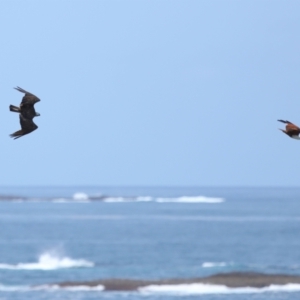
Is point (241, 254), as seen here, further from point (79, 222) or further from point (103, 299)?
point (79, 222)

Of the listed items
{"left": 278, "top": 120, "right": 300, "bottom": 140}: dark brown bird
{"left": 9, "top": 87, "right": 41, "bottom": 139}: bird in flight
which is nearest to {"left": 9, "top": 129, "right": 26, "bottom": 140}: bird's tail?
{"left": 9, "top": 87, "right": 41, "bottom": 139}: bird in flight

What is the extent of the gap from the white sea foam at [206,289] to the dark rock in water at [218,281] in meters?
0.49

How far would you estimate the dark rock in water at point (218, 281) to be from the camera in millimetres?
63219

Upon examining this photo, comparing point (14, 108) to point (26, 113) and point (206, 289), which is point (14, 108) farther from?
point (206, 289)

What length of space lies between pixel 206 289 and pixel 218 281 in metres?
1.55

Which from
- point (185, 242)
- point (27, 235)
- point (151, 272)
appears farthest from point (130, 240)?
point (151, 272)

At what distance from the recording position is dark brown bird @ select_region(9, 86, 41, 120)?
48.3 feet

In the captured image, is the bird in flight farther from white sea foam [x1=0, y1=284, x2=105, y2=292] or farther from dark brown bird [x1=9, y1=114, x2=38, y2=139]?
white sea foam [x1=0, y1=284, x2=105, y2=292]

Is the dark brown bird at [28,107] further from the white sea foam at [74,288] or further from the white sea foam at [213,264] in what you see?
the white sea foam at [213,264]

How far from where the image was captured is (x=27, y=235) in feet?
406

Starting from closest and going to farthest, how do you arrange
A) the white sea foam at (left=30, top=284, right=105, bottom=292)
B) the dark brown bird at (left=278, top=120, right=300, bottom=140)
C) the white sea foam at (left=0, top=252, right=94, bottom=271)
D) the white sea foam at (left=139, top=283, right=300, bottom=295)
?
1. the dark brown bird at (left=278, top=120, right=300, bottom=140)
2. the white sea foam at (left=139, top=283, right=300, bottom=295)
3. the white sea foam at (left=30, top=284, right=105, bottom=292)
4. the white sea foam at (left=0, top=252, right=94, bottom=271)

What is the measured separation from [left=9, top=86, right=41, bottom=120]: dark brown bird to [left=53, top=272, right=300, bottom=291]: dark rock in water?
47748mm

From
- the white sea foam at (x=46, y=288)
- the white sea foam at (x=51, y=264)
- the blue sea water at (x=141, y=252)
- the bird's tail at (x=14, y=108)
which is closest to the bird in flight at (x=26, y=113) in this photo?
the bird's tail at (x=14, y=108)

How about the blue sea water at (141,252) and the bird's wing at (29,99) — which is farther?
the blue sea water at (141,252)
